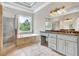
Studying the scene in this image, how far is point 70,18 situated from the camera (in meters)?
2.53

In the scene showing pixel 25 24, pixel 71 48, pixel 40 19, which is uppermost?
pixel 40 19

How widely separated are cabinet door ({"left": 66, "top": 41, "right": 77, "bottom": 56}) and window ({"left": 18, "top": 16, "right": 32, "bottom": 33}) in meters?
1.10

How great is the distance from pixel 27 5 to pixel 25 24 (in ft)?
1.68

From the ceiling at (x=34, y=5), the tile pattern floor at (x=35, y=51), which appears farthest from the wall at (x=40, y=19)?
the tile pattern floor at (x=35, y=51)

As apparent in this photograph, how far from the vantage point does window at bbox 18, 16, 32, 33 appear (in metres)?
2.71

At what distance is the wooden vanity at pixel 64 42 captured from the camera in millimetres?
2513

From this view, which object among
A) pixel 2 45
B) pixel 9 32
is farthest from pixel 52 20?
pixel 2 45

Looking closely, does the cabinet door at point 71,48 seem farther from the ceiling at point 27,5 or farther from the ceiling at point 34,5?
the ceiling at point 27,5

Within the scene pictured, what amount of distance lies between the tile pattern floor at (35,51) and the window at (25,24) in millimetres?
489

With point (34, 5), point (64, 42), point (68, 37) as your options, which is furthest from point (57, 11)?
point (64, 42)

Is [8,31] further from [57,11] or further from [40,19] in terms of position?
[57,11]

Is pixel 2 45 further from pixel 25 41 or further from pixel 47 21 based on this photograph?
pixel 47 21

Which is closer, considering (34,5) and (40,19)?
(34,5)

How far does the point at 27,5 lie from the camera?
2.69 metres
